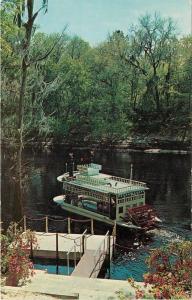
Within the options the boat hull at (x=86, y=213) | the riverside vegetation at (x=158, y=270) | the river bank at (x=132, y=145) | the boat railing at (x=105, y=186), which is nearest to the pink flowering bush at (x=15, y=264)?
the riverside vegetation at (x=158, y=270)

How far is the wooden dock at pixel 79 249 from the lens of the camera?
2270 cm

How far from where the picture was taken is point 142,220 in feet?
99.6

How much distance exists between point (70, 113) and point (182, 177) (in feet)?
126

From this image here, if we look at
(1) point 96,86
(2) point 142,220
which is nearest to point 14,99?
(2) point 142,220

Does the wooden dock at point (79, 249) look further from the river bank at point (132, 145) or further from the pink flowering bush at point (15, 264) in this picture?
the river bank at point (132, 145)

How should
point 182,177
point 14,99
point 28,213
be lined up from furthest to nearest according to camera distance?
point 182,177
point 14,99
point 28,213

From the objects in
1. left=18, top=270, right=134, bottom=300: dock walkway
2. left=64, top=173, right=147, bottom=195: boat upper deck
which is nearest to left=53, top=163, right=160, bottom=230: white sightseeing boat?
left=64, top=173, right=147, bottom=195: boat upper deck

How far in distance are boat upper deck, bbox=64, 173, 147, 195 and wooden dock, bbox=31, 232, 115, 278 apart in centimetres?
605

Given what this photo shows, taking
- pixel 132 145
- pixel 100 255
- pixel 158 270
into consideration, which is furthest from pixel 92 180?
pixel 132 145

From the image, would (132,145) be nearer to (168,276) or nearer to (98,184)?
(98,184)

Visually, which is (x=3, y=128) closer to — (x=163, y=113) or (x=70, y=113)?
(x=70, y=113)

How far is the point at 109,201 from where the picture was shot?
105 ft

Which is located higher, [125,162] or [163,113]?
[163,113]

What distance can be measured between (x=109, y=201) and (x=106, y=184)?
2.29m
